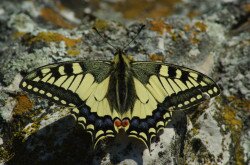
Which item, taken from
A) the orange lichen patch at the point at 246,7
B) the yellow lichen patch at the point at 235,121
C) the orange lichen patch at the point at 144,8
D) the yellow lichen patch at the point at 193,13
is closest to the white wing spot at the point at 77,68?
the yellow lichen patch at the point at 235,121

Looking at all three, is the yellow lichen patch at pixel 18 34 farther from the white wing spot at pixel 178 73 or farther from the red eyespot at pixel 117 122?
the white wing spot at pixel 178 73

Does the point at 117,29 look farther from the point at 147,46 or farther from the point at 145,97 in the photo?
the point at 145,97

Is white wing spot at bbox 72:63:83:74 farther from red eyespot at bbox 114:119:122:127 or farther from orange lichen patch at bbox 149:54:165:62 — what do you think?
orange lichen patch at bbox 149:54:165:62

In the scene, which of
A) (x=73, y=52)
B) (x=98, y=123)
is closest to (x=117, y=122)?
(x=98, y=123)

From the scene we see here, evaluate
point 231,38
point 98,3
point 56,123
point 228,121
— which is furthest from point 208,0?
point 56,123

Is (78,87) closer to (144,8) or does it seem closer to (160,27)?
(160,27)

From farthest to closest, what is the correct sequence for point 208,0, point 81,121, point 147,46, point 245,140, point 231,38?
1. point 208,0
2. point 231,38
3. point 147,46
4. point 245,140
5. point 81,121
